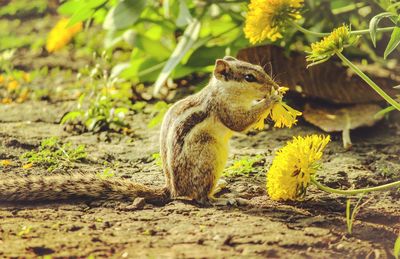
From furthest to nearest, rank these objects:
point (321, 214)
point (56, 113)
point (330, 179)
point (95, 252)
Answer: point (56, 113) < point (330, 179) < point (321, 214) < point (95, 252)

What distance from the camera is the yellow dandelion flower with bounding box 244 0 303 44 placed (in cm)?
392

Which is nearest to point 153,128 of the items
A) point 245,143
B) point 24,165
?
point 245,143

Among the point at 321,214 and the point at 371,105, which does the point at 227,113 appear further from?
the point at 371,105

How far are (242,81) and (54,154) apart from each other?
1.48 metres

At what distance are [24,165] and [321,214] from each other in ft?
6.11

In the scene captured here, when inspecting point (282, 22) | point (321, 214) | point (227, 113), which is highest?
point (282, 22)

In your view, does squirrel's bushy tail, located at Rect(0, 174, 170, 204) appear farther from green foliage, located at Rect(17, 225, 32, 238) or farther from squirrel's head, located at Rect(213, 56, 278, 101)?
squirrel's head, located at Rect(213, 56, 278, 101)

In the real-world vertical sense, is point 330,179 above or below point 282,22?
below

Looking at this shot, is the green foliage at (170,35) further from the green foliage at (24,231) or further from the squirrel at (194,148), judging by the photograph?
the green foliage at (24,231)

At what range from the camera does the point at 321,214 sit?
3799 millimetres

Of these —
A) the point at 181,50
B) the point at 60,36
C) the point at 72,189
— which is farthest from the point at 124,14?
the point at 60,36

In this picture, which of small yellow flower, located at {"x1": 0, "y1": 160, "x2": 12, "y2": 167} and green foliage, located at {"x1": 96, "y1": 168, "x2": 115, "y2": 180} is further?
small yellow flower, located at {"x1": 0, "y1": 160, "x2": 12, "y2": 167}

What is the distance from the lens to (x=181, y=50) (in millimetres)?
5578

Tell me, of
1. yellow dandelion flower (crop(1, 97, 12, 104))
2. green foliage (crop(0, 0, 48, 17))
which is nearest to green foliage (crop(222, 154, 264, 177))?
yellow dandelion flower (crop(1, 97, 12, 104))
